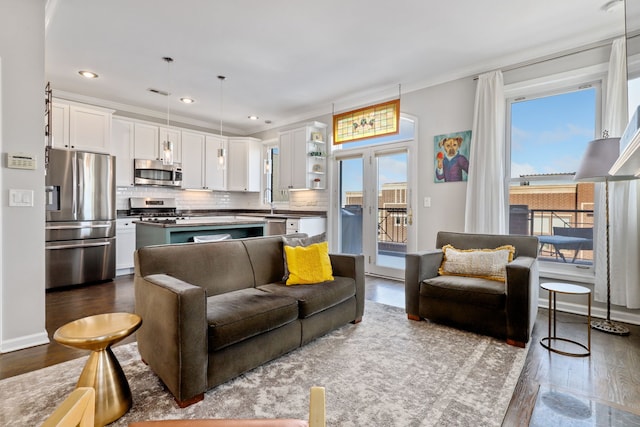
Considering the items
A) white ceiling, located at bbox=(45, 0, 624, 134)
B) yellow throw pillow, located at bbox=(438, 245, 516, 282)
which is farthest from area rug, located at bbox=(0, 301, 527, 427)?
white ceiling, located at bbox=(45, 0, 624, 134)

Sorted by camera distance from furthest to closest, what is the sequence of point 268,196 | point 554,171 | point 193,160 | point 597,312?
point 268,196 → point 193,160 → point 554,171 → point 597,312

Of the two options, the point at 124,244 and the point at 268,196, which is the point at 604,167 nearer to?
the point at 268,196

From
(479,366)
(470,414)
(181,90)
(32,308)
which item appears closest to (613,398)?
(479,366)

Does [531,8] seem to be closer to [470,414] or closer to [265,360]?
[470,414]

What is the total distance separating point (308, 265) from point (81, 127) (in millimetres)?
4130

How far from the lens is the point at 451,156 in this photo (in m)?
4.21

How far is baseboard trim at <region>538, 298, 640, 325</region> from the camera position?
10.0 feet

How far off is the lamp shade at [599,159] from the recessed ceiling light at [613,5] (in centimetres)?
112

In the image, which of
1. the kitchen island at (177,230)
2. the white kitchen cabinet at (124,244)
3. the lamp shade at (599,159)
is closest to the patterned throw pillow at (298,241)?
the kitchen island at (177,230)

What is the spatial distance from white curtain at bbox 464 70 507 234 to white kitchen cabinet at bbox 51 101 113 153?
5.07m

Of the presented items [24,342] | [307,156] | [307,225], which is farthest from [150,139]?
[24,342]

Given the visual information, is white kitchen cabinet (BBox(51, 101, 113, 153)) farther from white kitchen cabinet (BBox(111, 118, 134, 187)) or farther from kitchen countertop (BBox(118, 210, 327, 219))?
kitchen countertop (BBox(118, 210, 327, 219))

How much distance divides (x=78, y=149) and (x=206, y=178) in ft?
6.83

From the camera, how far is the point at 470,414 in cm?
173
